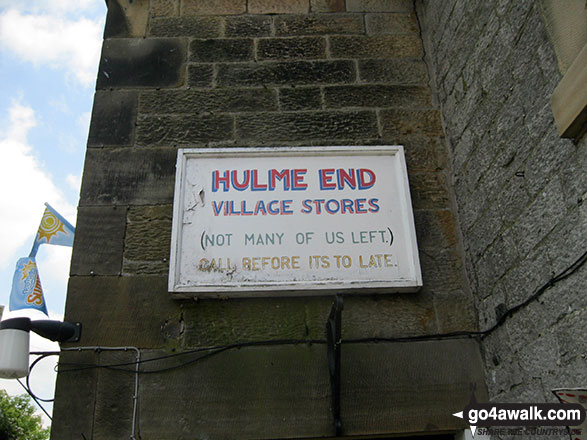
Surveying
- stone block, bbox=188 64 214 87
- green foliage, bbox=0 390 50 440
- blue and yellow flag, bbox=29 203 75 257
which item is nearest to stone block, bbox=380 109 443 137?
stone block, bbox=188 64 214 87

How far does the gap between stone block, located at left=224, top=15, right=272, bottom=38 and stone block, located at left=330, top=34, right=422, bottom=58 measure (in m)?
0.52

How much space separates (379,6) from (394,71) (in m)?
0.65

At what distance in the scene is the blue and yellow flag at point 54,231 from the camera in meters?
3.59

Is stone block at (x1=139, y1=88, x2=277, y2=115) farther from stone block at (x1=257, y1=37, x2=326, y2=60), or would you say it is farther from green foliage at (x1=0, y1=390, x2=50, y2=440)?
green foliage at (x1=0, y1=390, x2=50, y2=440)

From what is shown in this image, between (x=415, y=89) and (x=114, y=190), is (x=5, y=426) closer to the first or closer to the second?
(x=114, y=190)

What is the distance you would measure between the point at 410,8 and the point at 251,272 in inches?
100

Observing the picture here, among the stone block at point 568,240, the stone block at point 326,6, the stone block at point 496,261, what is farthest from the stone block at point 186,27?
the stone block at point 568,240

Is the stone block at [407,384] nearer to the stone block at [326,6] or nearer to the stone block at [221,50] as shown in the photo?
the stone block at [221,50]

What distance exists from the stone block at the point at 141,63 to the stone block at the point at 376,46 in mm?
1164

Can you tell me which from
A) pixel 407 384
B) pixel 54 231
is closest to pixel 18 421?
pixel 54 231

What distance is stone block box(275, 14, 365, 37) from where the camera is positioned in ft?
13.8

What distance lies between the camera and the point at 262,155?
11.8 feet

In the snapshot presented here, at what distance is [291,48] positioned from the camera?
412cm

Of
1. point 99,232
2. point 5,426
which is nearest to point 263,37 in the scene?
point 99,232
